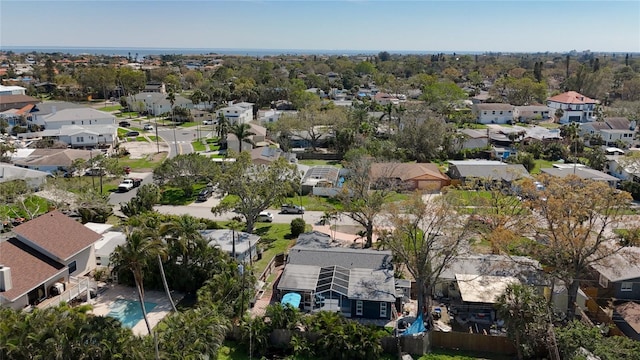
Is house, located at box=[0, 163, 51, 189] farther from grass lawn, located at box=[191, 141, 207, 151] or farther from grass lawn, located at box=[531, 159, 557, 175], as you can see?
grass lawn, located at box=[531, 159, 557, 175]

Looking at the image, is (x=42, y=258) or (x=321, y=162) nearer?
(x=42, y=258)

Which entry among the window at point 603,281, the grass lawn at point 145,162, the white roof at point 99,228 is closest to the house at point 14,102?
the grass lawn at point 145,162

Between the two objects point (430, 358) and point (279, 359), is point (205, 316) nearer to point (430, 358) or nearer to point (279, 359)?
point (279, 359)

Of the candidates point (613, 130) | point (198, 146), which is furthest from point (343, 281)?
point (613, 130)

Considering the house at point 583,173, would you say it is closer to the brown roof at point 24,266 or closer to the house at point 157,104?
the brown roof at point 24,266

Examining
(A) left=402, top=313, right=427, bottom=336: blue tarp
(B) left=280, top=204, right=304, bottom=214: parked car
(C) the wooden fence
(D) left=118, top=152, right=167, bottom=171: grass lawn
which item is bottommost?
(C) the wooden fence

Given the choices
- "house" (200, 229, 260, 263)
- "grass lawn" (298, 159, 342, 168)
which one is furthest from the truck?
"grass lawn" (298, 159, 342, 168)

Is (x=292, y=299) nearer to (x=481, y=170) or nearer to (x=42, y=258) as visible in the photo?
(x=42, y=258)
